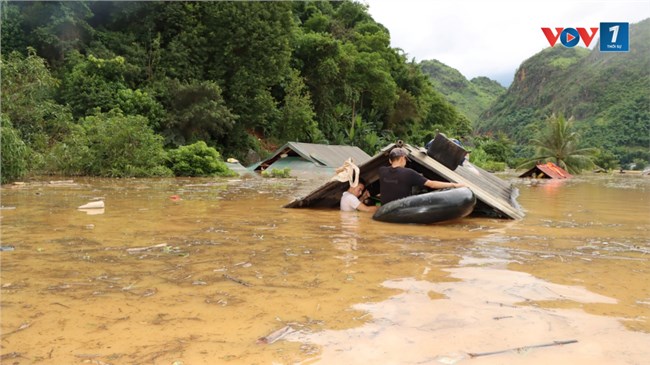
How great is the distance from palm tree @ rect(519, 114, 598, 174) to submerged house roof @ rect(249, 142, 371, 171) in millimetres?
18358

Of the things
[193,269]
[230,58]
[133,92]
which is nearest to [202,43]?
[230,58]

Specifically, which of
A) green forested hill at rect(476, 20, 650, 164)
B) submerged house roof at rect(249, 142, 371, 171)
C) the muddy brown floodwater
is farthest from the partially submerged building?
green forested hill at rect(476, 20, 650, 164)

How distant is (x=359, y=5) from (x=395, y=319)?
5358 cm

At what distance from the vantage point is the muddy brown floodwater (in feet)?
7.39

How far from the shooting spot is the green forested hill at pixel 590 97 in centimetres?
6481

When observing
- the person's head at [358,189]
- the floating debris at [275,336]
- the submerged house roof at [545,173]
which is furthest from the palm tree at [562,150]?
the floating debris at [275,336]

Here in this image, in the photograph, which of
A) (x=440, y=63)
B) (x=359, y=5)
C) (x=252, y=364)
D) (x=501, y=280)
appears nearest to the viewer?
(x=252, y=364)

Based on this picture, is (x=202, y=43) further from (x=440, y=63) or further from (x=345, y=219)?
(x=440, y=63)

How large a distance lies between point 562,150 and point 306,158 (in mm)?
23514

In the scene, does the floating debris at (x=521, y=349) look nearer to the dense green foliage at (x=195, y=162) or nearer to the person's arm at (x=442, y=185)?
the person's arm at (x=442, y=185)

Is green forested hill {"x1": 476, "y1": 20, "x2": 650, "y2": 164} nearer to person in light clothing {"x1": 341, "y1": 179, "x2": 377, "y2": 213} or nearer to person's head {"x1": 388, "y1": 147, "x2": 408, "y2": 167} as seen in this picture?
person in light clothing {"x1": 341, "y1": 179, "x2": 377, "y2": 213}

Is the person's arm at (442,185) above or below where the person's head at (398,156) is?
below

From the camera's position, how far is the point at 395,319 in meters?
Answer: 2.66

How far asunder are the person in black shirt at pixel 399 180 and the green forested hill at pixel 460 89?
102 m
